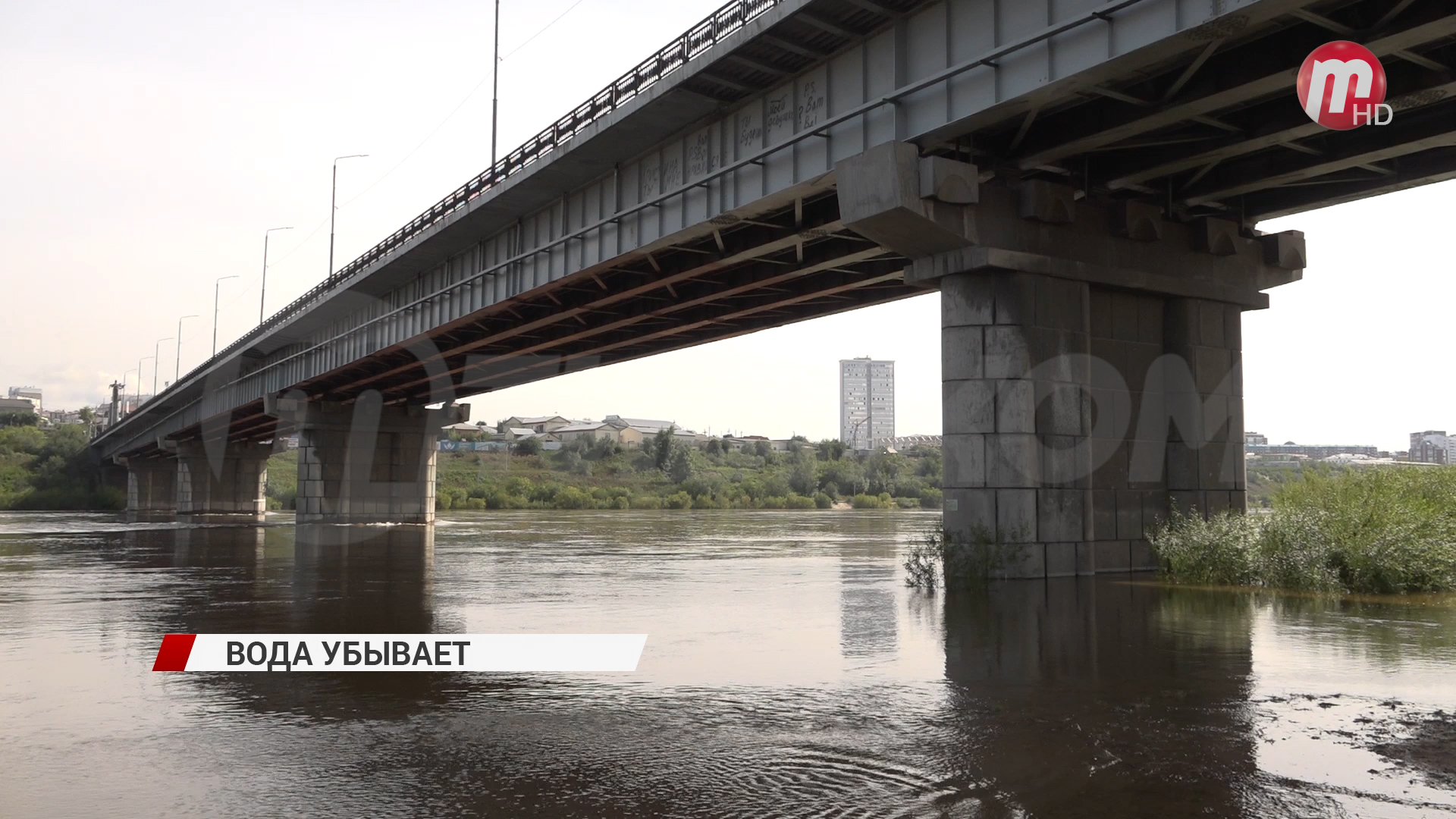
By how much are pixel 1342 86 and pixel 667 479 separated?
11293cm

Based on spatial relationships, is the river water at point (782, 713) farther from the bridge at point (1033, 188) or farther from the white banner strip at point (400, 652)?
the bridge at point (1033, 188)

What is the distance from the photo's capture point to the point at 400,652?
12.7 meters

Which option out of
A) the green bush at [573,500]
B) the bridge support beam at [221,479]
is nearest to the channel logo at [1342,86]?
the bridge support beam at [221,479]

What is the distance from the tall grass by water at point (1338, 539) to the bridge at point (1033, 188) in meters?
2.30

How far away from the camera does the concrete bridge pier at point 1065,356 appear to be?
67.5 ft

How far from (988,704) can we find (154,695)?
22.6 feet

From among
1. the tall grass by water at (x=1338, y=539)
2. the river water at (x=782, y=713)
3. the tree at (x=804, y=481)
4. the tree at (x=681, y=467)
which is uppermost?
the tree at (x=681, y=467)

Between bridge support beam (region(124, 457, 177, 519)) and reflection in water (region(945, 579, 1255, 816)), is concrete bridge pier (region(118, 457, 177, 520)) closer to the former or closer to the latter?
bridge support beam (region(124, 457, 177, 519))

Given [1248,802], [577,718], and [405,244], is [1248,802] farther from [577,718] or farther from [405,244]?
[405,244]

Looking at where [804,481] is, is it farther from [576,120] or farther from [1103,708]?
[1103,708]

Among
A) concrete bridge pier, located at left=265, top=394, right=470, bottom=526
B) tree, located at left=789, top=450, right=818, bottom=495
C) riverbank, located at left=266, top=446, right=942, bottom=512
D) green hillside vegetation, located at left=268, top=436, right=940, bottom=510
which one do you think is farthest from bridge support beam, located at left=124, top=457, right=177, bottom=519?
tree, located at left=789, top=450, right=818, bottom=495

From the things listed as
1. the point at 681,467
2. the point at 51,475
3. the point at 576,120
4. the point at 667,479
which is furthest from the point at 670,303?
the point at 51,475

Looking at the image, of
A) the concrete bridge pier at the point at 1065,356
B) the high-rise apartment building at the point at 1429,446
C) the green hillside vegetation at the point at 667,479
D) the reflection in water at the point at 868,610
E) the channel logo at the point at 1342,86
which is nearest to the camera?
the reflection in water at the point at 868,610

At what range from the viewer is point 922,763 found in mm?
6941
